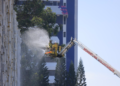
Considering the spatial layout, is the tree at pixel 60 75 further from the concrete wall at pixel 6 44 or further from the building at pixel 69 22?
the concrete wall at pixel 6 44

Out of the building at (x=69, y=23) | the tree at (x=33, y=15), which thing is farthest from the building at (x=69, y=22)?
the tree at (x=33, y=15)

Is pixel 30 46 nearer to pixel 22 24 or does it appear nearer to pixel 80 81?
pixel 22 24

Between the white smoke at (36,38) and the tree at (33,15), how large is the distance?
88 centimetres

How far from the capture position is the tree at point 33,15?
37.7 metres

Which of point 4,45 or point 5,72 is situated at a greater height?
point 4,45

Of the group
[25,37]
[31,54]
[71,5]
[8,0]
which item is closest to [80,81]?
[31,54]

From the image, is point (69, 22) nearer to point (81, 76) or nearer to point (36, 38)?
point (81, 76)

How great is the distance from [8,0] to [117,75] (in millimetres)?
10128

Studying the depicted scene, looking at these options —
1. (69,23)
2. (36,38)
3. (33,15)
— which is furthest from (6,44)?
(69,23)

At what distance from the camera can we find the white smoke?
38719 millimetres

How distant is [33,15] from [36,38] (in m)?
3.57

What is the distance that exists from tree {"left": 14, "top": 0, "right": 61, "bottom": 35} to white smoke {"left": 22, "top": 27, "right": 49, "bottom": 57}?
34.8 inches

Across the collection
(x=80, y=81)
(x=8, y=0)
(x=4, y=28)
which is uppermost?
(x=8, y=0)

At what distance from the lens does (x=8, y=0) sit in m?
21.5
